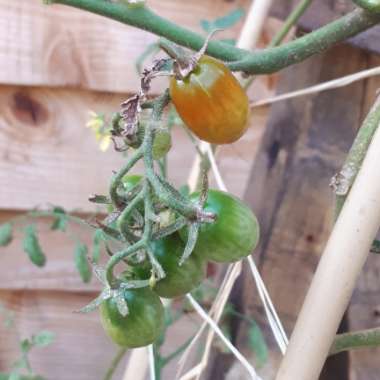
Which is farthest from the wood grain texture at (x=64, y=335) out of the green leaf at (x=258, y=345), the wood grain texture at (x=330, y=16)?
the wood grain texture at (x=330, y=16)

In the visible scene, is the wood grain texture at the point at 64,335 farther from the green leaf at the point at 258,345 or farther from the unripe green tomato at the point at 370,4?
the unripe green tomato at the point at 370,4

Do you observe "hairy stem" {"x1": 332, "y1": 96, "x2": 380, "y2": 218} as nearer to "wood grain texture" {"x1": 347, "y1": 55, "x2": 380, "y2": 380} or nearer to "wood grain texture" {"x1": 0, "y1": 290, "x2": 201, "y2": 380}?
"wood grain texture" {"x1": 347, "y1": 55, "x2": 380, "y2": 380}

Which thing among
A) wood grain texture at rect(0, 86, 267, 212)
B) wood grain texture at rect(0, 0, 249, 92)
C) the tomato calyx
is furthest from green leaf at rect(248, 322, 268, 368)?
the tomato calyx

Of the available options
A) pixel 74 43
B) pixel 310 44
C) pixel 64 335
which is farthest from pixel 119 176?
pixel 64 335

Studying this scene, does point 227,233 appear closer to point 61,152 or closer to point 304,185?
point 304,185

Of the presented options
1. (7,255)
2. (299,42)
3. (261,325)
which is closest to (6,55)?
(7,255)

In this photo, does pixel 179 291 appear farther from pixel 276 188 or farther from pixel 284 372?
pixel 276 188
